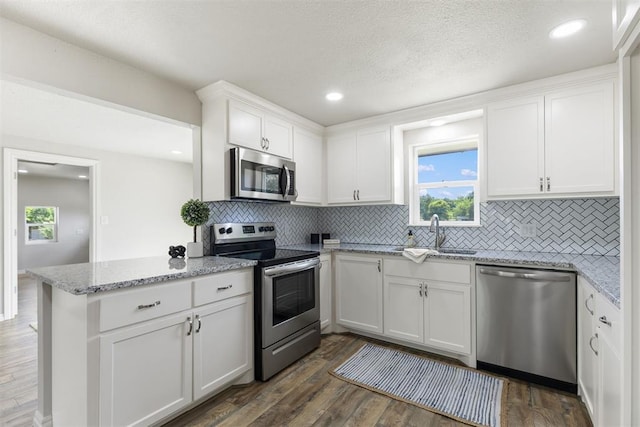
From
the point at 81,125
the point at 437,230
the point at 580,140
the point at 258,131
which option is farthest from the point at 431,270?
the point at 81,125

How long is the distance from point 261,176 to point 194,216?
0.69m

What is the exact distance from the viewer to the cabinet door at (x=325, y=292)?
3.09 m

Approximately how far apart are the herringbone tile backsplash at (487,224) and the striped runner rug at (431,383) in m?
1.22

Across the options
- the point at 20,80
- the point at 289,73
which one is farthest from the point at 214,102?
the point at 20,80

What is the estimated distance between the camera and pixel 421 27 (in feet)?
5.82

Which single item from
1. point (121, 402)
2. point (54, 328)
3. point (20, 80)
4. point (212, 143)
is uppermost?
point (20, 80)

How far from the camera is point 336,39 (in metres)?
1.89

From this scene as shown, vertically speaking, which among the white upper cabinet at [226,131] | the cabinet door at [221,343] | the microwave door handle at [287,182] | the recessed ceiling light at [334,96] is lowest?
the cabinet door at [221,343]

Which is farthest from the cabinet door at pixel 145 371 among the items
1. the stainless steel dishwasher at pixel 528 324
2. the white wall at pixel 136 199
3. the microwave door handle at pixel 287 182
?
the white wall at pixel 136 199

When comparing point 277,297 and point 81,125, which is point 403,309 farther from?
point 81,125

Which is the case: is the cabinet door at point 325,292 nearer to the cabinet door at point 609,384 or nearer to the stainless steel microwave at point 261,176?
the stainless steel microwave at point 261,176

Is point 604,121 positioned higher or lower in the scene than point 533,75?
lower

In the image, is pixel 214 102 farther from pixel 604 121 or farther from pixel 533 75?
pixel 604 121

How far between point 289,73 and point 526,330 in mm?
2633
